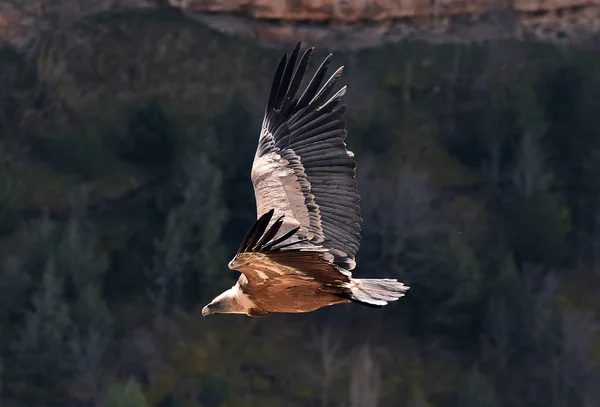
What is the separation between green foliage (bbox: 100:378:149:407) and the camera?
2062cm

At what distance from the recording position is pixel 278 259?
Result: 648 cm

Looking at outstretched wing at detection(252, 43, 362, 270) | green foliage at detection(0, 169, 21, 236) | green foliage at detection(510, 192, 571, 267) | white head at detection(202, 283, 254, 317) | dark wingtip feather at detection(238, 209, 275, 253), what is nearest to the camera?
dark wingtip feather at detection(238, 209, 275, 253)

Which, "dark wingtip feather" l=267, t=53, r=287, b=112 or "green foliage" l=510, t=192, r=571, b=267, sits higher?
"dark wingtip feather" l=267, t=53, r=287, b=112

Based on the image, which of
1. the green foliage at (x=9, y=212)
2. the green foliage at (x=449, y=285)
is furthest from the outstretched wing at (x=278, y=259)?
the green foliage at (x=449, y=285)

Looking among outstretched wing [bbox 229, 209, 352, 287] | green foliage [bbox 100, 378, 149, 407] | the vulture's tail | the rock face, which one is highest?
the rock face

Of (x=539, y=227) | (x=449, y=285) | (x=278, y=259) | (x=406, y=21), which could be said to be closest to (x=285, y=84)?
(x=278, y=259)

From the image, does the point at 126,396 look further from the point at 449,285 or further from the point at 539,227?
the point at 539,227

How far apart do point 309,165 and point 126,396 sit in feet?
44.3

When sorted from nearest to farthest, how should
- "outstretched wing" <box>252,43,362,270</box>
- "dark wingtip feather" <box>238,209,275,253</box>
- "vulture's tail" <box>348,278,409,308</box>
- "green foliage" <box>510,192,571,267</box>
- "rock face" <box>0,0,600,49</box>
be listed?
"dark wingtip feather" <box>238,209,275,253</box> → "vulture's tail" <box>348,278,409,308</box> → "outstretched wing" <box>252,43,362,270</box> → "green foliage" <box>510,192,571,267</box> → "rock face" <box>0,0,600,49</box>

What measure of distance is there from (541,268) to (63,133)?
28.4ft

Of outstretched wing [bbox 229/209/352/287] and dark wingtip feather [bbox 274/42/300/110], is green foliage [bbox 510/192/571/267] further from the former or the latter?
outstretched wing [bbox 229/209/352/287]

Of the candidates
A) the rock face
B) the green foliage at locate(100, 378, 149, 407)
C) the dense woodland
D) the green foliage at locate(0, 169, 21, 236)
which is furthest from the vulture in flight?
the rock face

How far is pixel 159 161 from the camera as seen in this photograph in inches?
941

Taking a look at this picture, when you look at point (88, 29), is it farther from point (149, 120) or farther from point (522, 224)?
point (522, 224)
